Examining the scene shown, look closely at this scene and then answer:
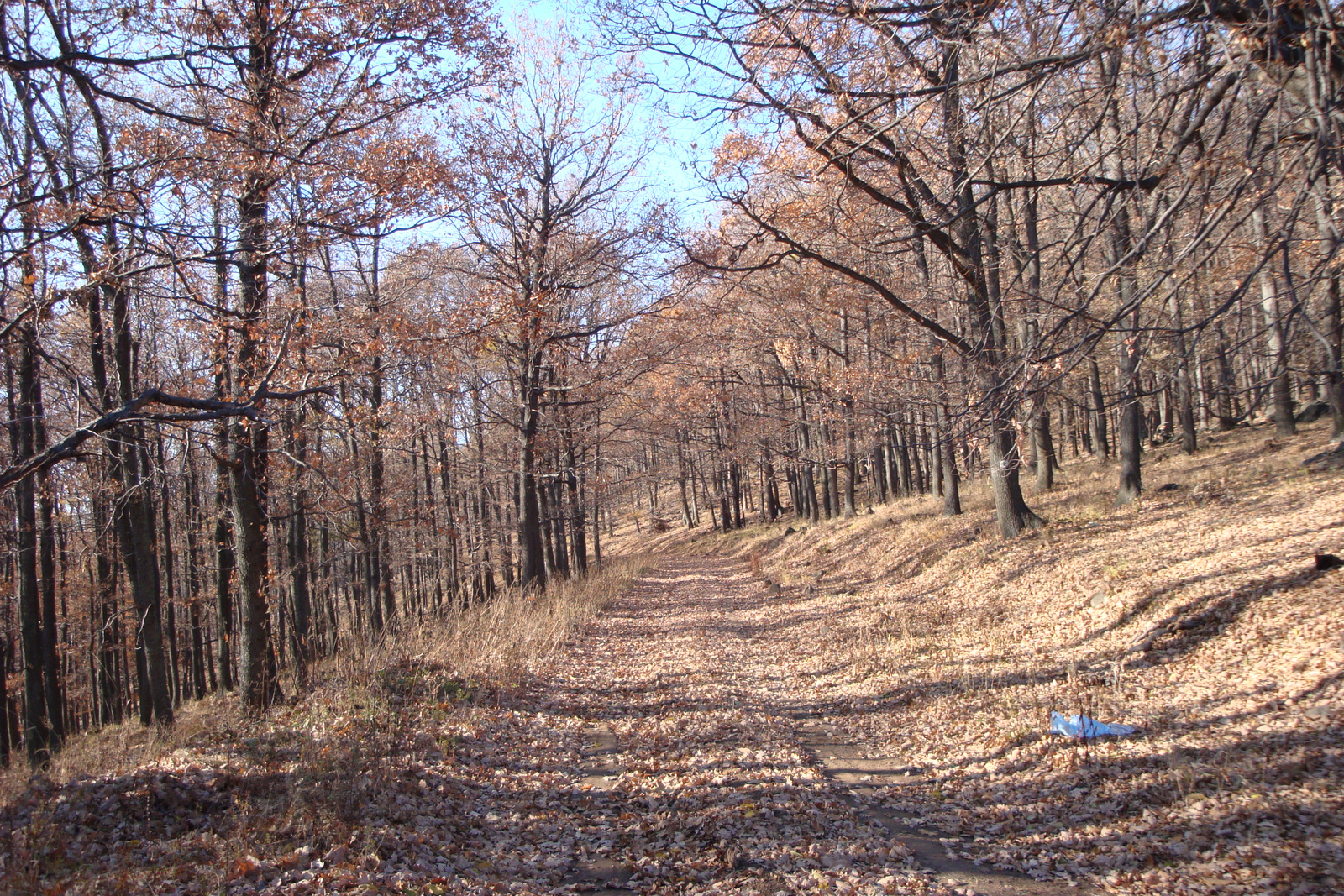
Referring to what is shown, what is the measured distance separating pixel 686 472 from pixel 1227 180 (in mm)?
38820

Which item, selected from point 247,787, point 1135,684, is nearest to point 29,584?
point 247,787

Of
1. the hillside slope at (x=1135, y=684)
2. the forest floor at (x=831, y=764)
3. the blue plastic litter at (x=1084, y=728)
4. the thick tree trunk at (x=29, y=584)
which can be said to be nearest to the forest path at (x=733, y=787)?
the forest floor at (x=831, y=764)

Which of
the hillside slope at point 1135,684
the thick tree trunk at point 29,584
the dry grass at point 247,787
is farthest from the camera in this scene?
the thick tree trunk at point 29,584

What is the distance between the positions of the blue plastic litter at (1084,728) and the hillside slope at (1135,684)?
12 cm

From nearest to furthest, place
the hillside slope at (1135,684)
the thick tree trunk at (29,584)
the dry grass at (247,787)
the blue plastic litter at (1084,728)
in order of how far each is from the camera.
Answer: the dry grass at (247,787), the hillside slope at (1135,684), the blue plastic litter at (1084,728), the thick tree trunk at (29,584)

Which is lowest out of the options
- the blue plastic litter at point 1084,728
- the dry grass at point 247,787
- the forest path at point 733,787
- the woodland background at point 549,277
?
the forest path at point 733,787

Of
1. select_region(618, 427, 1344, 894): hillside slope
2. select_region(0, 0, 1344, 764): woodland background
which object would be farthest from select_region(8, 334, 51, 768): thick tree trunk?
select_region(618, 427, 1344, 894): hillside slope

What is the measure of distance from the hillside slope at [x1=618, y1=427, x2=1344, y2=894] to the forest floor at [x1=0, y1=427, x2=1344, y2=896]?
0.03 meters

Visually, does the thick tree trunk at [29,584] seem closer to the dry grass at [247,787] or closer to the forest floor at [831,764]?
the dry grass at [247,787]

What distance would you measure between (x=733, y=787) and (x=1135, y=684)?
394cm

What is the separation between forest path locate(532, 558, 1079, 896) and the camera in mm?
4355

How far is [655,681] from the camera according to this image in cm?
938

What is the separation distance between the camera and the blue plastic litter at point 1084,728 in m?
5.72

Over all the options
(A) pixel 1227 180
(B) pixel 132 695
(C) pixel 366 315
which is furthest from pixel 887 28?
(B) pixel 132 695
